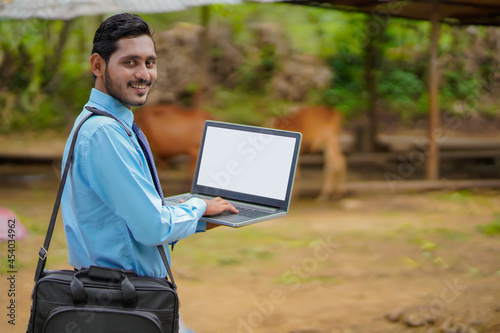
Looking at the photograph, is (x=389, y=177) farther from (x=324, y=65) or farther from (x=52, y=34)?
(x=52, y=34)

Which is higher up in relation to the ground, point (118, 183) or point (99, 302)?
point (118, 183)

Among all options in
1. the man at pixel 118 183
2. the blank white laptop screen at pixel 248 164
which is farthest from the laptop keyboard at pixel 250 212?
the man at pixel 118 183

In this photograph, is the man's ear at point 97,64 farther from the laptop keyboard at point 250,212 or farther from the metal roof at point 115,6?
the metal roof at point 115,6

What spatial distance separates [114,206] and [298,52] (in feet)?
38.8

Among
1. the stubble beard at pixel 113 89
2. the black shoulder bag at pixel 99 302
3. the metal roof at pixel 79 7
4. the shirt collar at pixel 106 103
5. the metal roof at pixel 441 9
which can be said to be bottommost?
the black shoulder bag at pixel 99 302

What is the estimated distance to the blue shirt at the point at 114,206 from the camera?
5.66ft

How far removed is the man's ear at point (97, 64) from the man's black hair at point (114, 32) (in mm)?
14

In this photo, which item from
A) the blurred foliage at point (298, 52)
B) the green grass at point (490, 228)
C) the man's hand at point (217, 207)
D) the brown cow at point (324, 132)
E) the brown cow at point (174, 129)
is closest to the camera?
the man's hand at point (217, 207)

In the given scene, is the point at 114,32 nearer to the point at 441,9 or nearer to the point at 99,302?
the point at 99,302

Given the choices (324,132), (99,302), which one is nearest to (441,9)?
(324,132)

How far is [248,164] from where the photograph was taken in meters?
2.46

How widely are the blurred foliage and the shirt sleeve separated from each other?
7153 millimetres

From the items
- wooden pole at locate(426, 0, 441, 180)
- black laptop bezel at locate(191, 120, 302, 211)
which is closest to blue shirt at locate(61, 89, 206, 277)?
black laptop bezel at locate(191, 120, 302, 211)

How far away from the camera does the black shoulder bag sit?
69.3 inches
